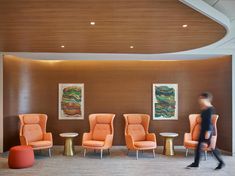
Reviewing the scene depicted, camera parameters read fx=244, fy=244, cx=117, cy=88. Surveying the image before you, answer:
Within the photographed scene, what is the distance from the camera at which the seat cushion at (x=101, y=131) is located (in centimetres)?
713

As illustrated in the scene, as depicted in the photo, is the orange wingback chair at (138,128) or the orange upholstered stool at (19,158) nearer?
the orange upholstered stool at (19,158)

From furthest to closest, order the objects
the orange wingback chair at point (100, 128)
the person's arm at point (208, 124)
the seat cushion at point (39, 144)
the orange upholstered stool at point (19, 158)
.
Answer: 1. the orange wingback chair at point (100, 128)
2. the seat cushion at point (39, 144)
3. the orange upholstered stool at point (19, 158)
4. the person's arm at point (208, 124)

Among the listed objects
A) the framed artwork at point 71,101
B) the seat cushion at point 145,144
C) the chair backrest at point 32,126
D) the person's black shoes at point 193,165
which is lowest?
the person's black shoes at point 193,165

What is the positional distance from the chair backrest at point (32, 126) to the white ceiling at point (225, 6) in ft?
17.9

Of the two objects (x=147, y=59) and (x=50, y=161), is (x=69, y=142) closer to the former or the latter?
(x=50, y=161)

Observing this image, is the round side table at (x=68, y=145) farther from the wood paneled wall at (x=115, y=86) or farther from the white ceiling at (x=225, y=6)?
the white ceiling at (x=225, y=6)

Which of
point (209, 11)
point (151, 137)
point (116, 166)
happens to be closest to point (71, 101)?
point (151, 137)

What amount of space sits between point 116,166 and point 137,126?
1.83 meters

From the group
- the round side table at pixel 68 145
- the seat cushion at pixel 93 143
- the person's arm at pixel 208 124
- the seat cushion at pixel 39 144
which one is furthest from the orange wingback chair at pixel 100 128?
the person's arm at pixel 208 124

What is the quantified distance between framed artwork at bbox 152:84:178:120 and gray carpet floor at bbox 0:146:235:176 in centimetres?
140

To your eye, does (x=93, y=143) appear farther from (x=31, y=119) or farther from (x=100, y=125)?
(x=31, y=119)

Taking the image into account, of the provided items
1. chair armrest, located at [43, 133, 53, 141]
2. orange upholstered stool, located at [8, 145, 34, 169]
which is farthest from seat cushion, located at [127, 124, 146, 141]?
orange upholstered stool, located at [8, 145, 34, 169]

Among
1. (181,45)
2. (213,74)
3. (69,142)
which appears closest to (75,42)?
(181,45)

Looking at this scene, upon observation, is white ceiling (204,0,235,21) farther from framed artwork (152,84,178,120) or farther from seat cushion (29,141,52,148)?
seat cushion (29,141,52,148)
